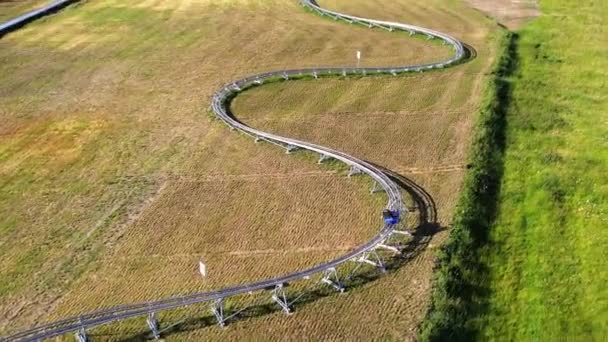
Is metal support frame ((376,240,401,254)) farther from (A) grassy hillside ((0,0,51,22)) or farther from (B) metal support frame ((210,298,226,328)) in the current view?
(A) grassy hillside ((0,0,51,22))

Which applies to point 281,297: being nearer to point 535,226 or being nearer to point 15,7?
point 535,226

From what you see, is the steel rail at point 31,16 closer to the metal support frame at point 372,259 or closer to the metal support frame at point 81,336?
the metal support frame at point 81,336

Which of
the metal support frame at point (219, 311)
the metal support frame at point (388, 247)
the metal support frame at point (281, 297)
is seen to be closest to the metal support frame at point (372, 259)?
the metal support frame at point (388, 247)

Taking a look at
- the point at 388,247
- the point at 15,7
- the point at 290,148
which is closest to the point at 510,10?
the point at 290,148

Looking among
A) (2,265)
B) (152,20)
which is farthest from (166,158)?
(152,20)

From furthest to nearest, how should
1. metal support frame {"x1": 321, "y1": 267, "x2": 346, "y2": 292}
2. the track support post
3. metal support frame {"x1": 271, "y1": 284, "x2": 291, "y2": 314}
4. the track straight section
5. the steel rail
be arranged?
the steel rail, the track support post, metal support frame {"x1": 321, "y1": 267, "x2": 346, "y2": 292}, metal support frame {"x1": 271, "y1": 284, "x2": 291, "y2": 314}, the track straight section

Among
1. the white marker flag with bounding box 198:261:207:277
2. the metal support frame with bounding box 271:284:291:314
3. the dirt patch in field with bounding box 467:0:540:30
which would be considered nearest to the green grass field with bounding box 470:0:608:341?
the metal support frame with bounding box 271:284:291:314
